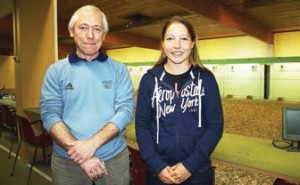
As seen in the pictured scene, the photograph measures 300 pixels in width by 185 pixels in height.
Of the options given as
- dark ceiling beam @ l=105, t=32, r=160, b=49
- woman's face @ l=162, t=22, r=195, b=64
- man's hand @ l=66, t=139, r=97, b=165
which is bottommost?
man's hand @ l=66, t=139, r=97, b=165

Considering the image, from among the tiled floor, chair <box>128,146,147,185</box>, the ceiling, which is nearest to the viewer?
the tiled floor

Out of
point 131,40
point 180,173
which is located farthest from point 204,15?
point 180,173

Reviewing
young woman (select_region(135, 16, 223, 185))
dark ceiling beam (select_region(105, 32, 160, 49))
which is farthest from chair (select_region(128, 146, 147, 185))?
dark ceiling beam (select_region(105, 32, 160, 49))

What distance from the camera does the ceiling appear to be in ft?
17.7

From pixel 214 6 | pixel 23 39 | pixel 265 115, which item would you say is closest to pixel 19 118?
pixel 23 39

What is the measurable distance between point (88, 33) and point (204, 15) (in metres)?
4.50

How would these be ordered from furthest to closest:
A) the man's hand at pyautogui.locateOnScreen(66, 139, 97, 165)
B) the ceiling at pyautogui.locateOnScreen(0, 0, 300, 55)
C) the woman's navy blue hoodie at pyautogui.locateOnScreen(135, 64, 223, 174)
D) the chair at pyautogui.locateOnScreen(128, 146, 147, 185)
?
the ceiling at pyautogui.locateOnScreen(0, 0, 300, 55), the chair at pyautogui.locateOnScreen(128, 146, 147, 185), the woman's navy blue hoodie at pyautogui.locateOnScreen(135, 64, 223, 174), the man's hand at pyautogui.locateOnScreen(66, 139, 97, 165)

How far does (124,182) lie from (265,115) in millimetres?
1670

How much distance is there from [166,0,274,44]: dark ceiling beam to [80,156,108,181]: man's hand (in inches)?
154

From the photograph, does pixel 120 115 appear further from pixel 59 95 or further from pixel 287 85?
pixel 287 85

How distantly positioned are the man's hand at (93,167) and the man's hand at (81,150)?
0.06 feet

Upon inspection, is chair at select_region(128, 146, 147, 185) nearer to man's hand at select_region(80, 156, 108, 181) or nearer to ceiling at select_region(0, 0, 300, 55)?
man's hand at select_region(80, 156, 108, 181)

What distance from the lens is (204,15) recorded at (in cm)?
537

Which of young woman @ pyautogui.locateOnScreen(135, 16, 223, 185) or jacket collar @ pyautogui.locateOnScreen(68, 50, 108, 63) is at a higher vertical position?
jacket collar @ pyautogui.locateOnScreen(68, 50, 108, 63)
